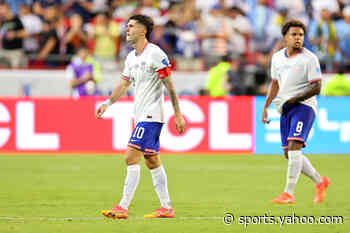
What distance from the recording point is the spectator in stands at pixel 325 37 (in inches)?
870

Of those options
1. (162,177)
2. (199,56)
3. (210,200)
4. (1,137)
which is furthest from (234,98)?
(162,177)

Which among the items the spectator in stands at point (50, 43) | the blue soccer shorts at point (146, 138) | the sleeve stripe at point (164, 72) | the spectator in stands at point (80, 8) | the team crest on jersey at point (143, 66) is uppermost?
the spectator in stands at point (80, 8)

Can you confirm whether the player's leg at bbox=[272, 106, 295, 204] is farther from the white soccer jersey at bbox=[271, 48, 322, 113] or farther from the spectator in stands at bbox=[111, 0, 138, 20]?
the spectator in stands at bbox=[111, 0, 138, 20]

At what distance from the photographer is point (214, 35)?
2225cm

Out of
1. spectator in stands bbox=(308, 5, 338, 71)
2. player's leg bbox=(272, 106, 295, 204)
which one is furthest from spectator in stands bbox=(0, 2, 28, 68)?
player's leg bbox=(272, 106, 295, 204)

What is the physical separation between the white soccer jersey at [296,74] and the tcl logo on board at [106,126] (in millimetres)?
8314

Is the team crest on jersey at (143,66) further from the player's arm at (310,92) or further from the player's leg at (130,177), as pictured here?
the player's arm at (310,92)

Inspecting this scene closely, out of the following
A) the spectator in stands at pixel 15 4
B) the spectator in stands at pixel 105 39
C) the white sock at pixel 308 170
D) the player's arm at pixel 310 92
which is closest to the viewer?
the player's arm at pixel 310 92

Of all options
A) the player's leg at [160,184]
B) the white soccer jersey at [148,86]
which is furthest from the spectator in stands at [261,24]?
the player's leg at [160,184]

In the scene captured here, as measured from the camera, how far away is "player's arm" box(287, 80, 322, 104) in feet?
34.9

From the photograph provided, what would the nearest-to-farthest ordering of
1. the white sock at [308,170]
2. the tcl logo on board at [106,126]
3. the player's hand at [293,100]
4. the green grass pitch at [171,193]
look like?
the green grass pitch at [171,193] → the player's hand at [293,100] → the white sock at [308,170] → the tcl logo on board at [106,126]

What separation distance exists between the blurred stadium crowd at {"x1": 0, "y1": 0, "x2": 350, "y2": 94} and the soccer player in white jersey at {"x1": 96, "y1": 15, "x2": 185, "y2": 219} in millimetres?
12355

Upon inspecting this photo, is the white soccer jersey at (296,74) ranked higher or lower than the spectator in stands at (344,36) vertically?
lower

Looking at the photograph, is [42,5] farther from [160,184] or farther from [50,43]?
[160,184]
